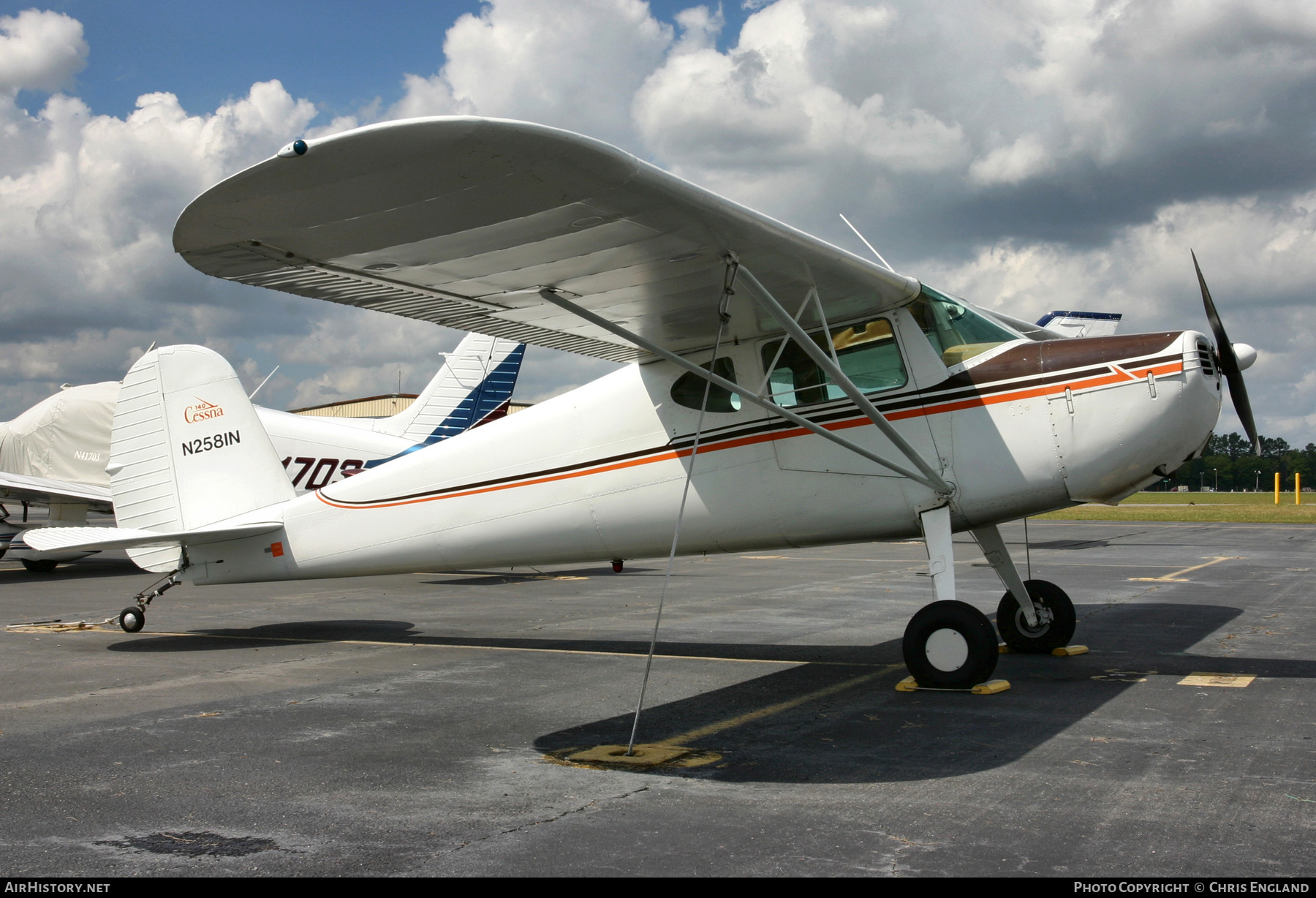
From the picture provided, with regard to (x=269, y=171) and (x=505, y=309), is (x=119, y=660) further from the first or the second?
(x=269, y=171)

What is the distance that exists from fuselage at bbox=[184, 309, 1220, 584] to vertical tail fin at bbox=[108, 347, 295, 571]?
35.3 inches

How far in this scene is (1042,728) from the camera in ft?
16.6

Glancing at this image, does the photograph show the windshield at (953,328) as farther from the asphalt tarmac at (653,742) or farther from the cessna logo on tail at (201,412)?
the cessna logo on tail at (201,412)

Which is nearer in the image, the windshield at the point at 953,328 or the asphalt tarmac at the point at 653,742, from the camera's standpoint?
the asphalt tarmac at the point at 653,742

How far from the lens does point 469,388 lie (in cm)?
1827

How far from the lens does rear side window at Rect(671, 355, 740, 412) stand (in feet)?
23.0

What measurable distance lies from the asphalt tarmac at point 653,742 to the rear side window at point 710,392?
2.03 meters

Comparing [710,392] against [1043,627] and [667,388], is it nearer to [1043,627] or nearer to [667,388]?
[667,388]

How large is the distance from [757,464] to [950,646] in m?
1.85

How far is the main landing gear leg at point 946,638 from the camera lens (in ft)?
19.5

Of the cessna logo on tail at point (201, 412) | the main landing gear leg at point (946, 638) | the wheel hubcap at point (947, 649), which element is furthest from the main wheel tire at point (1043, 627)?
the cessna logo on tail at point (201, 412)

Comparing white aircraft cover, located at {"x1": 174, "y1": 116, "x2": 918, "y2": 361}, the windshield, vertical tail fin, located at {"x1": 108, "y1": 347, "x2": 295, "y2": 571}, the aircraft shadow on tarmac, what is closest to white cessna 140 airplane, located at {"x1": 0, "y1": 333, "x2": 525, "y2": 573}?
vertical tail fin, located at {"x1": 108, "y1": 347, "x2": 295, "y2": 571}

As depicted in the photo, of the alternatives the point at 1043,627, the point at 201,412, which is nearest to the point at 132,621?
the point at 201,412

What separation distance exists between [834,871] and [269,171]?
3.36 metres
